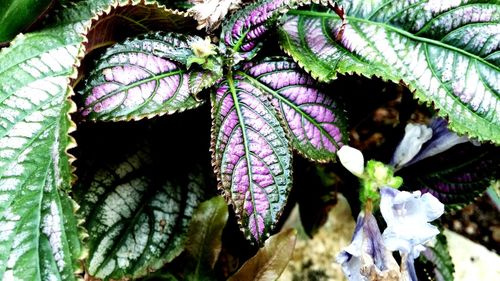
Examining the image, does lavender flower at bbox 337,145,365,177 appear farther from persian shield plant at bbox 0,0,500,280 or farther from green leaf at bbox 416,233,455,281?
green leaf at bbox 416,233,455,281

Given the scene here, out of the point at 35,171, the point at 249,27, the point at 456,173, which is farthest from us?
the point at 456,173

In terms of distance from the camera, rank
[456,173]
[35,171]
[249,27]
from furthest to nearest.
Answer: [456,173] < [249,27] < [35,171]

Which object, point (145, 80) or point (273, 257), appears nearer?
point (145, 80)

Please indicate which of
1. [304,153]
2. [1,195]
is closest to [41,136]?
[1,195]

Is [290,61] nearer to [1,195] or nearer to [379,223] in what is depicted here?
[379,223]

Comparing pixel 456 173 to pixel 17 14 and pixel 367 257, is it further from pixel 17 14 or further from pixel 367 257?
pixel 17 14

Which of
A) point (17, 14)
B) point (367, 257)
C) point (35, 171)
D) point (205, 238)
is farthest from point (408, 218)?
point (17, 14)

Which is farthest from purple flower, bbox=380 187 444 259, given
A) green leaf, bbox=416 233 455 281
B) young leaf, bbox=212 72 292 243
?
green leaf, bbox=416 233 455 281
